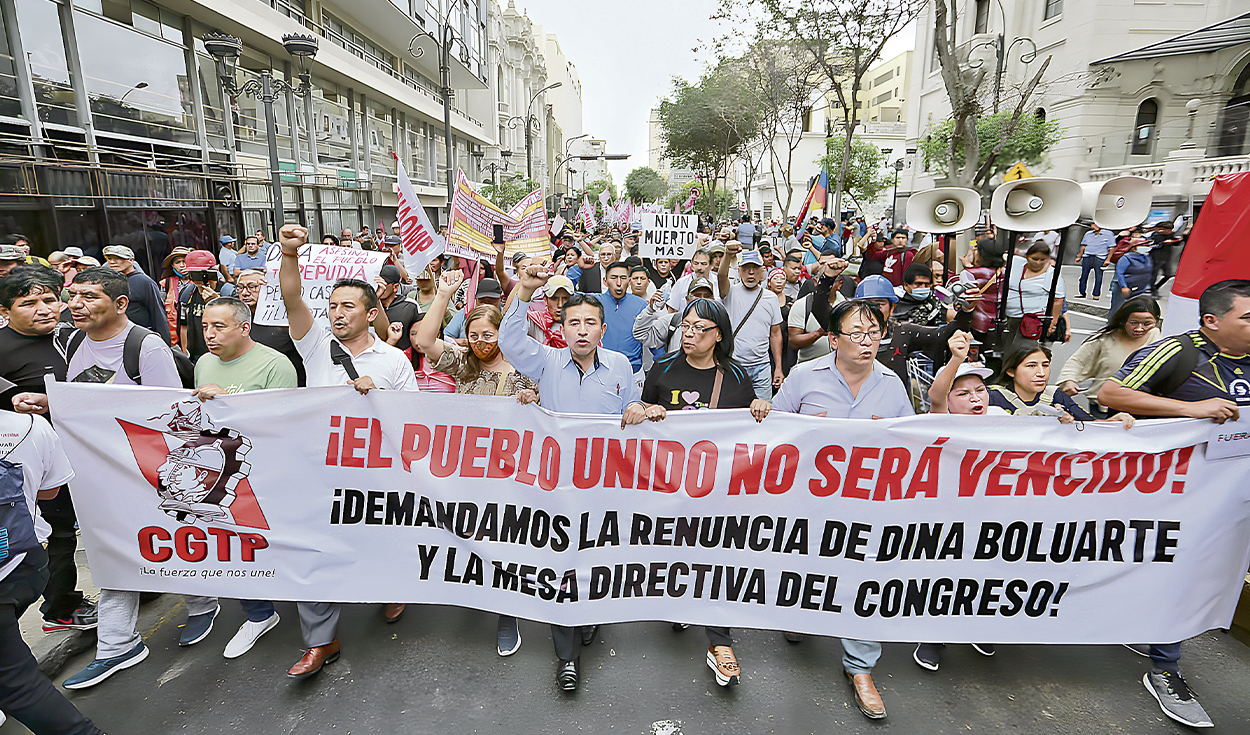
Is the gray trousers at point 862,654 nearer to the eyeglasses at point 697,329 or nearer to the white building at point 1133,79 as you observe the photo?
the eyeglasses at point 697,329

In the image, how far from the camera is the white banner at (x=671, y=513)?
3.06 metres

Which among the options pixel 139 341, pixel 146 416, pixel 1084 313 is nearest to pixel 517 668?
Result: pixel 146 416

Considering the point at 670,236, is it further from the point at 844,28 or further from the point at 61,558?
the point at 844,28

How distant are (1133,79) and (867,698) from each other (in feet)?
114

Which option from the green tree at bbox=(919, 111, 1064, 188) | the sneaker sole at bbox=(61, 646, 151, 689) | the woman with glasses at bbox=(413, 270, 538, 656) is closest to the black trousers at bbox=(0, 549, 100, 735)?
the sneaker sole at bbox=(61, 646, 151, 689)

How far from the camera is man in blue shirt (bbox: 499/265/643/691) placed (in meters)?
3.28

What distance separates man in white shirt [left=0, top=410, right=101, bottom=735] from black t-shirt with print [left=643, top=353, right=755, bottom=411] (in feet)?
8.35

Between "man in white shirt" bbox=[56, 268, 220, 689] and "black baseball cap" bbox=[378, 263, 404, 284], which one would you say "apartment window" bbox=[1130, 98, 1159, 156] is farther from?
"man in white shirt" bbox=[56, 268, 220, 689]

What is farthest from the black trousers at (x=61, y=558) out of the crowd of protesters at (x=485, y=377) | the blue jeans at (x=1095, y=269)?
the blue jeans at (x=1095, y=269)

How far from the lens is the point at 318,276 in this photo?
4.38 m

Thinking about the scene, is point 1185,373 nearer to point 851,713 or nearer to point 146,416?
point 851,713

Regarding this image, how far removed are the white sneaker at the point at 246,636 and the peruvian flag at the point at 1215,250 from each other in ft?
18.9

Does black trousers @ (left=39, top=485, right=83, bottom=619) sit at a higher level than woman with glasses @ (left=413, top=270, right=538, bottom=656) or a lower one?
lower

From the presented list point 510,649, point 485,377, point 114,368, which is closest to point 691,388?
point 485,377
